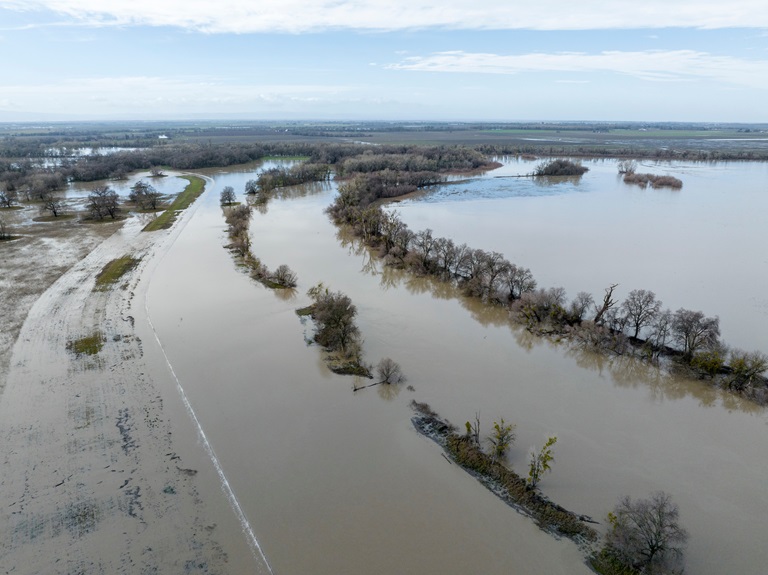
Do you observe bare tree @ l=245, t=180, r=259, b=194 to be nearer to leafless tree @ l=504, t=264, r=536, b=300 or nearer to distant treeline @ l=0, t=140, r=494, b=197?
distant treeline @ l=0, t=140, r=494, b=197

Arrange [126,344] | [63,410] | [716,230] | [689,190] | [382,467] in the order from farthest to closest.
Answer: [689,190] → [716,230] → [126,344] → [63,410] → [382,467]

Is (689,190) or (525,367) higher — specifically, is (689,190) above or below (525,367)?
above

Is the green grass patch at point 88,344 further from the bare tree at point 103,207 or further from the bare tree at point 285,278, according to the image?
the bare tree at point 103,207

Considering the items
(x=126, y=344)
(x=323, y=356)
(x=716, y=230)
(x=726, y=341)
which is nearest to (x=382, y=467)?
(x=323, y=356)

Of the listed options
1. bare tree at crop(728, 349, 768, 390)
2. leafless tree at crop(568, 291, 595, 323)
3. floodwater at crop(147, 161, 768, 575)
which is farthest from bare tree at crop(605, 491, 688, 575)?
leafless tree at crop(568, 291, 595, 323)

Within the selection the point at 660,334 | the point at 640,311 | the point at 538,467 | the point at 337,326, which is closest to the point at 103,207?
the point at 337,326

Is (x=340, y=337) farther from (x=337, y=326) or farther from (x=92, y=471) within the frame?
(x=92, y=471)

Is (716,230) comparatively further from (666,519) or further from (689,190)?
(666,519)
